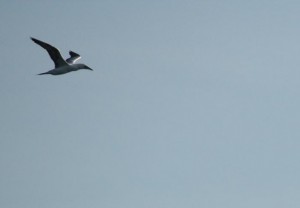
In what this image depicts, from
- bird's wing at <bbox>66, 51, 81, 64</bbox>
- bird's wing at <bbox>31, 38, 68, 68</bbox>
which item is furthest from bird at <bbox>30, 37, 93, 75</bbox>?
bird's wing at <bbox>66, 51, 81, 64</bbox>

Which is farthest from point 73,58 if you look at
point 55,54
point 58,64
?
point 55,54

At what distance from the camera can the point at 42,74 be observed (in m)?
93.4

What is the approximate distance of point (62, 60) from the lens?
95.2 metres

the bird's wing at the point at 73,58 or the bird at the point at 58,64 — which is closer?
the bird at the point at 58,64

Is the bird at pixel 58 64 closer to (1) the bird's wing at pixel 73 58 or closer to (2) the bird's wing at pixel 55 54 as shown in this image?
(2) the bird's wing at pixel 55 54

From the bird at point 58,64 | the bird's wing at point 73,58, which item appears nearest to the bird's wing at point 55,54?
the bird at point 58,64

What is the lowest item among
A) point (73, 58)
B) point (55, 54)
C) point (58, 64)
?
point (58, 64)

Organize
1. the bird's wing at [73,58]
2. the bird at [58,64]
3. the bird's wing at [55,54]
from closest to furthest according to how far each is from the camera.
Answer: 1. the bird's wing at [55,54]
2. the bird at [58,64]
3. the bird's wing at [73,58]

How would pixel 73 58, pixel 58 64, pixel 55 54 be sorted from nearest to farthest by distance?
pixel 55 54 < pixel 58 64 < pixel 73 58

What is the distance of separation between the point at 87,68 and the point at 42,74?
22.7 feet

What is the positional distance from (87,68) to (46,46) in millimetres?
7588

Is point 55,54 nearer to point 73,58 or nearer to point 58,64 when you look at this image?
point 58,64

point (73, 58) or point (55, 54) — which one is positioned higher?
point (73, 58)

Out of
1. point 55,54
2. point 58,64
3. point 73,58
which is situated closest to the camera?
point 55,54
